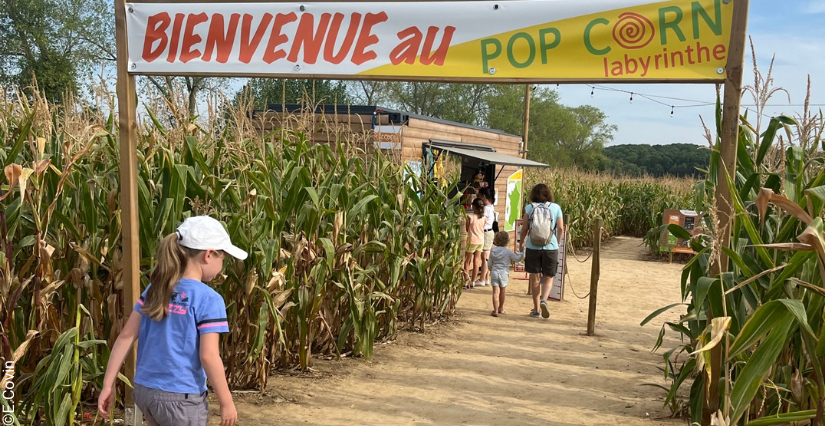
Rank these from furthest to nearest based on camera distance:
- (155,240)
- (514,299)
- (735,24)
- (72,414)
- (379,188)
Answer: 1. (514,299)
2. (379,188)
3. (155,240)
4. (72,414)
5. (735,24)

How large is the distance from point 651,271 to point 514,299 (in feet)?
18.1

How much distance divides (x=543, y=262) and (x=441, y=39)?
5.46 metres

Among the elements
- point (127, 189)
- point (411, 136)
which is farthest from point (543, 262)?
point (127, 189)

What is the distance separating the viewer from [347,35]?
396cm

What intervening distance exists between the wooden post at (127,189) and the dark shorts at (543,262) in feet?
19.2

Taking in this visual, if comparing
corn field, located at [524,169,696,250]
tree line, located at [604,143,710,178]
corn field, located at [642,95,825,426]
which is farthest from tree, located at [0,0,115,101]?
tree line, located at [604,143,710,178]

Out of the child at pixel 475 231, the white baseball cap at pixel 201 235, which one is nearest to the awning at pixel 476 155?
the child at pixel 475 231

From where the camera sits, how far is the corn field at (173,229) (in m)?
3.86

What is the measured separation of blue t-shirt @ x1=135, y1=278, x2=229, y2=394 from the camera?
279cm

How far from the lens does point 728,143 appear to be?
362cm

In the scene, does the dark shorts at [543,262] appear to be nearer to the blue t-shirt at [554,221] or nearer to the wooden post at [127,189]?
the blue t-shirt at [554,221]

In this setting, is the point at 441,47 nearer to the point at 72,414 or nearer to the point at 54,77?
the point at 72,414

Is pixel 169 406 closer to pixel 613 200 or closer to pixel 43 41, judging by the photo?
pixel 613 200

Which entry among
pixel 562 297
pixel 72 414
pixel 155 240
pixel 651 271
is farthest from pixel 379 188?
pixel 651 271
